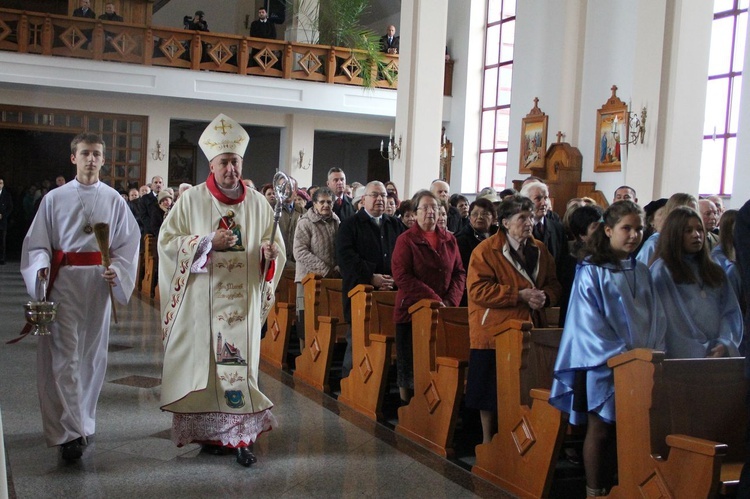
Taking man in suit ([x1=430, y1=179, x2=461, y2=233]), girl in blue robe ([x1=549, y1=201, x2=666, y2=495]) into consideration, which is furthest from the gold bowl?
man in suit ([x1=430, y1=179, x2=461, y2=233])

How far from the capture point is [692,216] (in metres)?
4.20

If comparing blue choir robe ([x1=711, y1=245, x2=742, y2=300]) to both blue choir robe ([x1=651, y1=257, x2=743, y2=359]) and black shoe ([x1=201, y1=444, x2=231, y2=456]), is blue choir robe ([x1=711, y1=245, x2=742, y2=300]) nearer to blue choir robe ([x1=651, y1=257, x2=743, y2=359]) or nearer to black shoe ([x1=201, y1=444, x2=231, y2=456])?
blue choir robe ([x1=651, y1=257, x2=743, y2=359])

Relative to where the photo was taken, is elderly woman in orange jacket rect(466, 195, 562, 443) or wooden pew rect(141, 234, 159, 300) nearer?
elderly woman in orange jacket rect(466, 195, 562, 443)

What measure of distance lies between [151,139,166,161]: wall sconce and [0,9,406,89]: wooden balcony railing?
2.30 metres

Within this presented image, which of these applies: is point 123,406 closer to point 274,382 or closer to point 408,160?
point 274,382

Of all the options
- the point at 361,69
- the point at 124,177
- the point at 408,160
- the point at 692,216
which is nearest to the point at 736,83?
the point at 408,160

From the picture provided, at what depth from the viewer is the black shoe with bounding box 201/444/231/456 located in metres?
4.78

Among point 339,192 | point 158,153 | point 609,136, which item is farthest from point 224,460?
point 158,153

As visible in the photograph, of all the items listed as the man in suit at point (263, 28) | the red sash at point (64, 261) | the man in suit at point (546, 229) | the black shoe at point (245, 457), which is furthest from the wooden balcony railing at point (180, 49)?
the black shoe at point (245, 457)

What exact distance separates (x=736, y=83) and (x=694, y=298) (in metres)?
9.31

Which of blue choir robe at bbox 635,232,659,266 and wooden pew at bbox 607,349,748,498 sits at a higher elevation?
blue choir robe at bbox 635,232,659,266

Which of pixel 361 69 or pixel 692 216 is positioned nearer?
pixel 692 216

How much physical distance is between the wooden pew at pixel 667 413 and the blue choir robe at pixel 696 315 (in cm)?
45

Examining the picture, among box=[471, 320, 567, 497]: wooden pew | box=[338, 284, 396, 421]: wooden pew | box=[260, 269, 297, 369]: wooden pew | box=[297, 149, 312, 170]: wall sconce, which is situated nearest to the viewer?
box=[471, 320, 567, 497]: wooden pew
